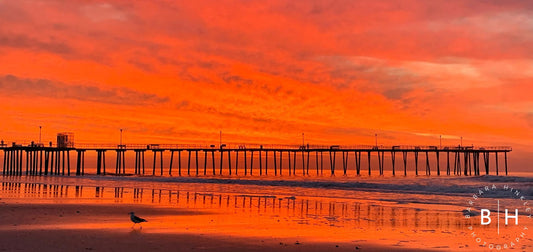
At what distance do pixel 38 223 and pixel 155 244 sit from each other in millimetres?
5167

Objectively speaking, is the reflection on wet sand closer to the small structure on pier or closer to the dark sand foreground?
the dark sand foreground

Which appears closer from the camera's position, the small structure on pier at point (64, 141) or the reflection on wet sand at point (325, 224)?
the reflection on wet sand at point (325, 224)

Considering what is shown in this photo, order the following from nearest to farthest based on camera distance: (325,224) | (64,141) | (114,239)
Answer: (114,239) < (325,224) < (64,141)

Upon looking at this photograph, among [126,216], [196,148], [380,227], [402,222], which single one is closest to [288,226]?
[380,227]

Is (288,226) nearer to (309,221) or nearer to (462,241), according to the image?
(309,221)

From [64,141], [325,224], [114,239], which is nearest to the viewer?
[114,239]

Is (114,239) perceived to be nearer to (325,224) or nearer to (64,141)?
(325,224)

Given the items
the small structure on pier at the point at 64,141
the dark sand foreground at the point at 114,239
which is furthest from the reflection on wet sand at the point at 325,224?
the small structure on pier at the point at 64,141

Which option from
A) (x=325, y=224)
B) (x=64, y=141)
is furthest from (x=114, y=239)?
(x=64, y=141)

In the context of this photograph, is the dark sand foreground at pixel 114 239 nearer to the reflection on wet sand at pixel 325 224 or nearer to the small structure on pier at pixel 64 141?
the reflection on wet sand at pixel 325 224

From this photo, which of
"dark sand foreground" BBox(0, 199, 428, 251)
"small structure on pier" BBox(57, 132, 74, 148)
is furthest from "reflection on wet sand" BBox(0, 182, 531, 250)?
"small structure on pier" BBox(57, 132, 74, 148)

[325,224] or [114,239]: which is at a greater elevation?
[114,239]

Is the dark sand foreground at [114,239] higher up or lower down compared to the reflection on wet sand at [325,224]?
higher up

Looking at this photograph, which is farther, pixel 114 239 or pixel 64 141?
pixel 64 141
